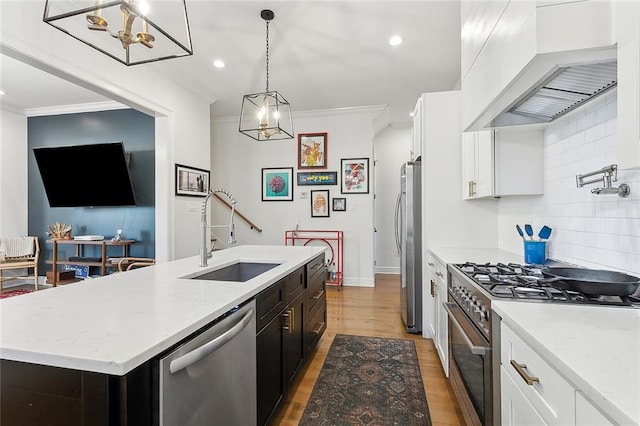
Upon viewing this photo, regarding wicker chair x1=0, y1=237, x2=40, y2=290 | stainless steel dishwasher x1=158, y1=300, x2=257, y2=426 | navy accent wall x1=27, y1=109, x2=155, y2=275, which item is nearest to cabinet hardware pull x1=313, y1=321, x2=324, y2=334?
stainless steel dishwasher x1=158, y1=300, x2=257, y2=426

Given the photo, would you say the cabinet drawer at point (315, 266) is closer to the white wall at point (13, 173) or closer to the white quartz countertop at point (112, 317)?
the white quartz countertop at point (112, 317)

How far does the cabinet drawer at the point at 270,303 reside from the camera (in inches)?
56.2

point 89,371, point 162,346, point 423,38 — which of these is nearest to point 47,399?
point 89,371

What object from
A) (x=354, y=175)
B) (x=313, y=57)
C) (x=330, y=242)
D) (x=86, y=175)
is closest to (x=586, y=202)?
(x=313, y=57)

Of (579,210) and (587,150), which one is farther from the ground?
(587,150)

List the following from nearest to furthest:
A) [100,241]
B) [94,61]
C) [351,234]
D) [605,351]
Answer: [605,351]
[94,61]
[100,241]
[351,234]

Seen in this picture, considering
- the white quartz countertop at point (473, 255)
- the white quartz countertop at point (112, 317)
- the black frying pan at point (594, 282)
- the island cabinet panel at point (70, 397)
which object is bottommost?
the island cabinet panel at point (70, 397)

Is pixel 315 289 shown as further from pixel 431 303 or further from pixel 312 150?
pixel 312 150

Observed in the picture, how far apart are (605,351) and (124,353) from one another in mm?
1158

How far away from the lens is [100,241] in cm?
442

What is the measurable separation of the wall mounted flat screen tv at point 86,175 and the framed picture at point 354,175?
317 cm

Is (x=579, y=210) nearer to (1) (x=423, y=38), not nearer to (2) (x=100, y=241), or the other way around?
(1) (x=423, y=38)

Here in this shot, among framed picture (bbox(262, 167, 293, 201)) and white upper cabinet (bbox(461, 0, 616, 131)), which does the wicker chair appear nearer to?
framed picture (bbox(262, 167, 293, 201))

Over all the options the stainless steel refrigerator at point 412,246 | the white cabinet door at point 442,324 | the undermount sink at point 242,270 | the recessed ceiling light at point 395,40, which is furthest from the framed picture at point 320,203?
the undermount sink at point 242,270
